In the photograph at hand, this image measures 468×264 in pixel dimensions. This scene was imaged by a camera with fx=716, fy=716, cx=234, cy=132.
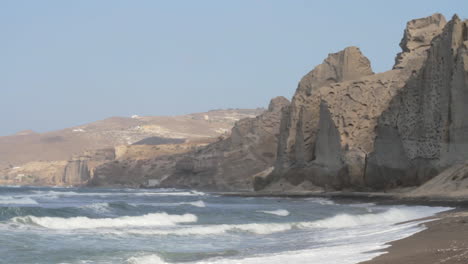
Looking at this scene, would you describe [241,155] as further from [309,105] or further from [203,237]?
[203,237]

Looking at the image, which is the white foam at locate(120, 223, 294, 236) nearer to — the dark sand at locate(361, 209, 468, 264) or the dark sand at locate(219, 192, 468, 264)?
the dark sand at locate(219, 192, 468, 264)

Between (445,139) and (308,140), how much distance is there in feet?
69.4

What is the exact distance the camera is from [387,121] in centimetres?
4431

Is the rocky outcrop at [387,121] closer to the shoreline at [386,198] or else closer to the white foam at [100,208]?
the shoreline at [386,198]

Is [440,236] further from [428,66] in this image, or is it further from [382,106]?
[382,106]

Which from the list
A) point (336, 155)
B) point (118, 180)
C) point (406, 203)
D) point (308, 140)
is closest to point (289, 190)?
point (308, 140)

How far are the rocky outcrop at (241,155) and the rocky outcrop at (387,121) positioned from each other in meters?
19.0

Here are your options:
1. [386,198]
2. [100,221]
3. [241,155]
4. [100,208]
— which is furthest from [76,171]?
[100,221]

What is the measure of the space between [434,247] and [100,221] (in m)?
16.5

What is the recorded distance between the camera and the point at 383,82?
52188 mm

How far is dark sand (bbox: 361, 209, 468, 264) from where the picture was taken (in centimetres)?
1203

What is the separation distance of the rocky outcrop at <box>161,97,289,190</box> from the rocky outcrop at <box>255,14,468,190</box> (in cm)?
1902

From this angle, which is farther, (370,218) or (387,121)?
(387,121)

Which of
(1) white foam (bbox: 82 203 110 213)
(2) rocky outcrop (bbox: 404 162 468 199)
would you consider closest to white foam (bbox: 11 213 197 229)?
(1) white foam (bbox: 82 203 110 213)
